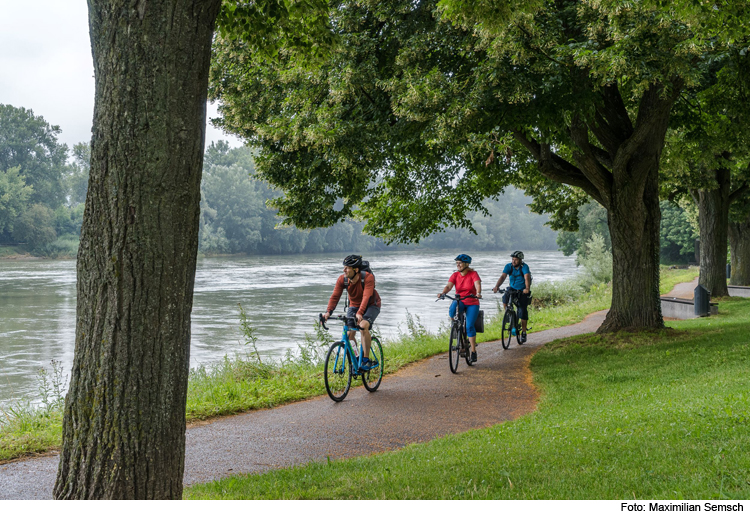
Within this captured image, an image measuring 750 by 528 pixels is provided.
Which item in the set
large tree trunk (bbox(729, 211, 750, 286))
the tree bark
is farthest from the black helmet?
large tree trunk (bbox(729, 211, 750, 286))

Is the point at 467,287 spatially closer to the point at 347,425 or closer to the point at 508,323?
the point at 508,323

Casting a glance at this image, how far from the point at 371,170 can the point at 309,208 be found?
5.44 feet

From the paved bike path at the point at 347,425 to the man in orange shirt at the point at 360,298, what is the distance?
0.89 metres

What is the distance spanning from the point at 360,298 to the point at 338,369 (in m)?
1.03

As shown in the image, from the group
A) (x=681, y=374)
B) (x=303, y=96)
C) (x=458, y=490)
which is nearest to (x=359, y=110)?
(x=303, y=96)

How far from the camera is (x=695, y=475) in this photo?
397cm

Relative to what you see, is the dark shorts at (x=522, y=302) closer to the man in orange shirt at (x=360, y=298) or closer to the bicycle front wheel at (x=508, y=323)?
the bicycle front wheel at (x=508, y=323)

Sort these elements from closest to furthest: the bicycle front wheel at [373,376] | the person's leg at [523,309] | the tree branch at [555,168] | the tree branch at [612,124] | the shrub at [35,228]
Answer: the bicycle front wheel at [373,376] → the tree branch at [555,168] → the tree branch at [612,124] → the person's leg at [523,309] → the shrub at [35,228]

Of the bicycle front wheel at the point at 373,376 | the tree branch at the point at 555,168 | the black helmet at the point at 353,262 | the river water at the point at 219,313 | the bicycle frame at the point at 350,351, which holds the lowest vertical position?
the river water at the point at 219,313

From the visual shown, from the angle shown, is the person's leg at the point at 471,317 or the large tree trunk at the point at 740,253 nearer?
the person's leg at the point at 471,317

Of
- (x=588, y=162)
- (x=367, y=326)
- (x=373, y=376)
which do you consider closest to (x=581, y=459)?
(x=367, y=326)

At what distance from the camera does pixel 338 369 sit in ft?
28.6

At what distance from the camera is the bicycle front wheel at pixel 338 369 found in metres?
8.62

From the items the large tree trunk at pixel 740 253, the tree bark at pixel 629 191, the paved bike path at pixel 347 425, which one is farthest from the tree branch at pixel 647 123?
the large tree trunk at pixel 740 253
